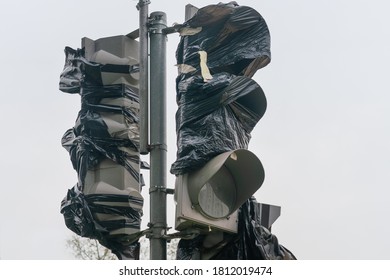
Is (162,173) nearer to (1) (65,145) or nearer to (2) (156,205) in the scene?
(2) (156,205)

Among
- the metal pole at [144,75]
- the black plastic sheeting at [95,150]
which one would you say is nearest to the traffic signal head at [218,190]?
the metal pole at [144,75]

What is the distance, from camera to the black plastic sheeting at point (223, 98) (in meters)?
6.26

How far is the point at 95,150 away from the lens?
23.4ft

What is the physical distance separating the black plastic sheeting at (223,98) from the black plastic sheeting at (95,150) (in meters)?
0.72

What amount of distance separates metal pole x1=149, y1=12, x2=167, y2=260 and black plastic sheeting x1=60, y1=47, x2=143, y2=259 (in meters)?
0.83

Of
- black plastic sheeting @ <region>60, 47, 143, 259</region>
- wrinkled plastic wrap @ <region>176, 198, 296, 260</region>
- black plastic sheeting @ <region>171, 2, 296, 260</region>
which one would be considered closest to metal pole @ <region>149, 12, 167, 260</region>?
black plastic sheeting @ <region>171, 2, 296, 260</region>

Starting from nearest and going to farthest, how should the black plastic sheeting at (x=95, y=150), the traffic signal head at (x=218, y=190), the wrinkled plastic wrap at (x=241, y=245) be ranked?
the traffic signal head at (x=218, y=190) < the wrinkled plastic wrap at (x=241, y=245) < the black plastic sheeting at (x=95, y=150)

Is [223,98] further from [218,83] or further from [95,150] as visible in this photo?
[95,150]

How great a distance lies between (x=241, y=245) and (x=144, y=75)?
66.0 inches

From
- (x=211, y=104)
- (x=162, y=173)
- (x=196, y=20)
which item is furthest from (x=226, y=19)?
(x=162, y=173)

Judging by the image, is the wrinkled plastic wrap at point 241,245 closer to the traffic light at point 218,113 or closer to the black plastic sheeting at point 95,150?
the traffic light at point 218,113

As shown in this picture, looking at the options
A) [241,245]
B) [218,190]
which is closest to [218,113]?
[218,190]

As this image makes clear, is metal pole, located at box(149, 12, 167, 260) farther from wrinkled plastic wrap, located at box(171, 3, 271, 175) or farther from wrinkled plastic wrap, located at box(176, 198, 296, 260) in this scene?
wrinkled plastic wrap, located at box(176, 198, 296, 260)
